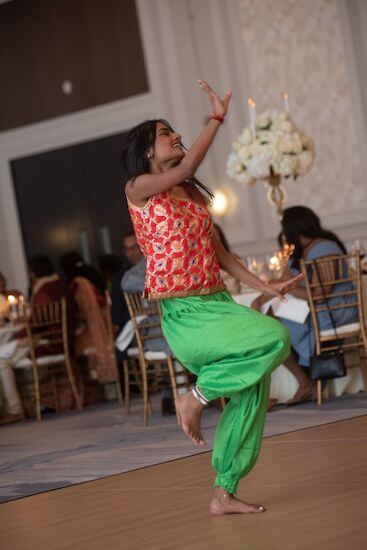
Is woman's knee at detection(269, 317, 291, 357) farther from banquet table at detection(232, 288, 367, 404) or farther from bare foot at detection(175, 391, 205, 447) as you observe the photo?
banquet table at detection(232, 288, 367, 404)

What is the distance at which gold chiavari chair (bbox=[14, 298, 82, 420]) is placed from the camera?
8492 mm

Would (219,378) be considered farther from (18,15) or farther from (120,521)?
(18,15)

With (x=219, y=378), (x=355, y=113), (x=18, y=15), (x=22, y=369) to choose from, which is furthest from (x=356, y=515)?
(x=18, y=15)

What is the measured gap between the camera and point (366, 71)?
9406mm

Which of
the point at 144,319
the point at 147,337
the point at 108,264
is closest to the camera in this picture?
the point at 147,337

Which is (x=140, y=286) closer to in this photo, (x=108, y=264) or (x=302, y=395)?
(x=302, y=395)

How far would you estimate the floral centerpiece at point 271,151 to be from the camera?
7461mm

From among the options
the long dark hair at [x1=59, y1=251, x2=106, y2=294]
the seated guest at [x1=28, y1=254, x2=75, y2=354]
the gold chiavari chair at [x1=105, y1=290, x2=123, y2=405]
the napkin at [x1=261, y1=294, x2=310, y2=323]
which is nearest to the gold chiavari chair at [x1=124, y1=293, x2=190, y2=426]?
the napkin at [x1=261, y1=294, x2=310, y2=323]

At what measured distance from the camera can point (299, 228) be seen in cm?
673

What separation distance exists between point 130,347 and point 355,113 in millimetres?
3195

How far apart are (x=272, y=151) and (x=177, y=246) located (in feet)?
13.1

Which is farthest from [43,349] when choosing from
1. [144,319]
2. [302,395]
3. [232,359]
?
[232,359]

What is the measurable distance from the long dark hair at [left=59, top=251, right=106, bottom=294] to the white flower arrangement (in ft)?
7.16

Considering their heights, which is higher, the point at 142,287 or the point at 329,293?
the point at 142,287
